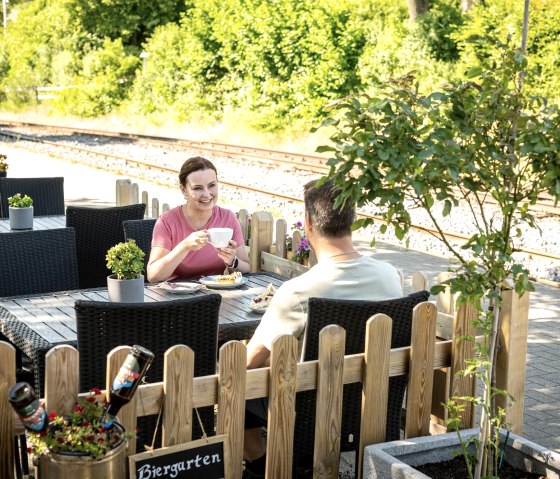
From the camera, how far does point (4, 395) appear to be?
11.4ft

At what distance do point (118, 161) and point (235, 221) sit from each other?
1734 cm

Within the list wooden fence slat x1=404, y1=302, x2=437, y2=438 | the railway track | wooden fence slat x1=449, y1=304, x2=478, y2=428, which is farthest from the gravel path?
wooden fence slat x1=404, y1=302, x2=437, y2=438

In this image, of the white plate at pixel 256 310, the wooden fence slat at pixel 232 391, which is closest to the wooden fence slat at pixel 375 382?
the wooden fence slat at pixel 232 391

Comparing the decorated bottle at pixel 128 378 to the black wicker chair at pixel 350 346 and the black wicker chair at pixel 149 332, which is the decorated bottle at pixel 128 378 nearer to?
the black wicker chair at pixel 149 332

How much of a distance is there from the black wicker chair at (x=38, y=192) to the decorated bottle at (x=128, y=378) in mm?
5933

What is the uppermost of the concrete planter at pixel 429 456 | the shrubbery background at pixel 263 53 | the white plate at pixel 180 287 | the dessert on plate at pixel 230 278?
the shrubbery background at pixel 263 53

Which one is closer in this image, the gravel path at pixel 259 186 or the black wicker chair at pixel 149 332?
the black wicker chair at pixel 149 332

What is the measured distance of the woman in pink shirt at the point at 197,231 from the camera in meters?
6.10

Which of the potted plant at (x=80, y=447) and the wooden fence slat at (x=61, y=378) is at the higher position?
the wooden fence slat at (x=61, y=378)

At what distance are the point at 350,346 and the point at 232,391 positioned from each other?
2.21 ft

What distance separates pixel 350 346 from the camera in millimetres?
4258

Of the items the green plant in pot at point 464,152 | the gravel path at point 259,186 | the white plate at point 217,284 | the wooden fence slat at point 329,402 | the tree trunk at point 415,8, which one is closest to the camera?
the green plant in pot at point 464,152

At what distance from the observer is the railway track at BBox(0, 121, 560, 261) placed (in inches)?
607

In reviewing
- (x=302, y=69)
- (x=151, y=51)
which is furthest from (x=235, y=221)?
(x=151, y=51)
